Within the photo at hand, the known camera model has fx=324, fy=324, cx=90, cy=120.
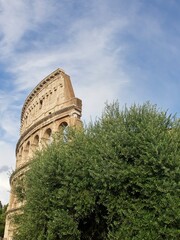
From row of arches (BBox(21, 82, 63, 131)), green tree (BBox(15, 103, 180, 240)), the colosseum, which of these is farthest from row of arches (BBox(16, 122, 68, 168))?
green tree (BBox(15, 103, 180, 240))

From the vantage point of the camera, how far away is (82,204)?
42.3ft

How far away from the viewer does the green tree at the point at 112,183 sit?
1124 centimetres

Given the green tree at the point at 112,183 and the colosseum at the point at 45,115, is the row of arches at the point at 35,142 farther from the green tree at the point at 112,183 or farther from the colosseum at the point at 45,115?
the green tree at the point at 112,183

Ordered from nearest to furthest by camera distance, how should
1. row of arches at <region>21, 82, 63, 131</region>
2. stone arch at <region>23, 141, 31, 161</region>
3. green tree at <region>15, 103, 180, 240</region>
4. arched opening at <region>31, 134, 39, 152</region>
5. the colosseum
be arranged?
green tree at <region>15, 103, 180, 240</region>, the colosseum, row of arches at <region>21, 82, 63, 131</region>, arched opening at <region>31, 134, 39, 152</region>, stone arch at <region>23, 141, 31, 161</region>

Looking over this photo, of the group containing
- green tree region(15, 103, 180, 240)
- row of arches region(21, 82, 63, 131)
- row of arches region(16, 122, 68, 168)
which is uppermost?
row of arches region(21, 82, 63, 131)

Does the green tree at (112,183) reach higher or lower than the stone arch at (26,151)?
lower

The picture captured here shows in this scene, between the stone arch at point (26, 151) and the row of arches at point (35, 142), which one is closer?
the row of arches at point (35, 142)

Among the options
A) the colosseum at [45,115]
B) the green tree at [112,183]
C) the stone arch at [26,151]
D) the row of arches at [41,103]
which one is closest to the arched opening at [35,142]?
the colosseum at [45,115]

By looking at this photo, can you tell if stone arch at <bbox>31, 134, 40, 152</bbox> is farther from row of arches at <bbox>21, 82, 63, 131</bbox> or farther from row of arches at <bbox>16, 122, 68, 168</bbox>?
row of arches at <bbox>21, 82, 63, 131</bbox>

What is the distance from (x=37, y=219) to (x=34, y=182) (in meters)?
1.74

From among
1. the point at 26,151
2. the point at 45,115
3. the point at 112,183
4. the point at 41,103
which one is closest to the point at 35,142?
the point at 26,151

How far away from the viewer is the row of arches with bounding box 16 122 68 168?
25.7m

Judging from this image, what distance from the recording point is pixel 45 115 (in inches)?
1096

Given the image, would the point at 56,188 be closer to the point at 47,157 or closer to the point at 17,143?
the point at 47,157
